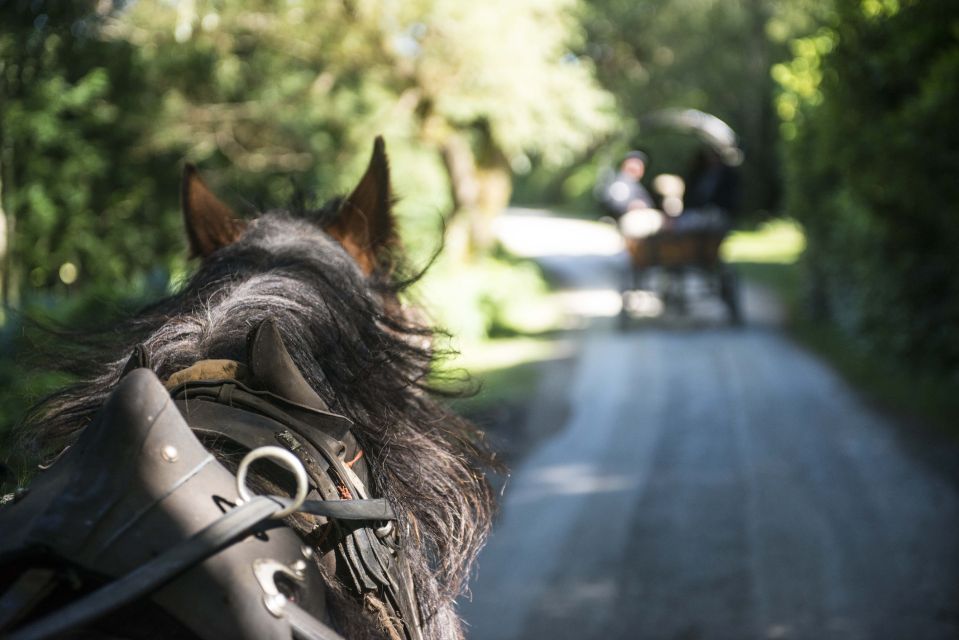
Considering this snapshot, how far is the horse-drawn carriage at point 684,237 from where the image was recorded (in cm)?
1317

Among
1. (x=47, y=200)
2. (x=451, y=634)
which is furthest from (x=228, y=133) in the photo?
(x=451, y=634)

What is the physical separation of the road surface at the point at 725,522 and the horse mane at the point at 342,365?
2.08m

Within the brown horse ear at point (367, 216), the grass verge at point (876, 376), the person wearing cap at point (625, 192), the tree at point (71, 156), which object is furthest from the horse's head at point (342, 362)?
the person wearing cap at point (625, 192)

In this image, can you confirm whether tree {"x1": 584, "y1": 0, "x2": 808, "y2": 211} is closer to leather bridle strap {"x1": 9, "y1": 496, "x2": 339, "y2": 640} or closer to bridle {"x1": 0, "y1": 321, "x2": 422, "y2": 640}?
bridle {"x1": 0, "y1": 321, "x2": 422, "y2": 640}

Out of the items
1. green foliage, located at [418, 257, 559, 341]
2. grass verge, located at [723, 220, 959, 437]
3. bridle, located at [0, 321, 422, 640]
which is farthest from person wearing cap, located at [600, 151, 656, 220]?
bridle, located at [0, 321, 422, 640]

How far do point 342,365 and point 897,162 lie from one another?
6.84 metres

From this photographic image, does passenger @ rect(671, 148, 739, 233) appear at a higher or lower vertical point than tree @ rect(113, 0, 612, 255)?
lower

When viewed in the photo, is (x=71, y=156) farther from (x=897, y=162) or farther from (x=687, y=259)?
(x=687, y=259)

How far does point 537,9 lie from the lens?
13398 mm

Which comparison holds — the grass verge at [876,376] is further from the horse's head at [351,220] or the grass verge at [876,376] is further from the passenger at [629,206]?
the horse's head at [351,220]

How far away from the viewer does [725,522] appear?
Answer: 6.20 m

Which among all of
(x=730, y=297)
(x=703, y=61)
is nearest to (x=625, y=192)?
(x=730, y=297)

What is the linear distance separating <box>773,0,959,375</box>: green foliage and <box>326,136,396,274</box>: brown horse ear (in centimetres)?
568

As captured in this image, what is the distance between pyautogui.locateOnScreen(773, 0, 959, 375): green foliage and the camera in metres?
7.32
